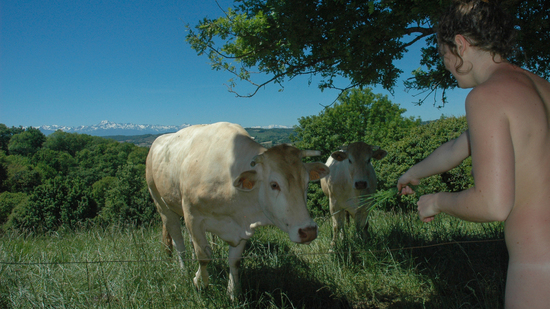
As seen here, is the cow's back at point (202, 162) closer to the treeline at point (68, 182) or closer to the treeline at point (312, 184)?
the treeline at point (312, 184)

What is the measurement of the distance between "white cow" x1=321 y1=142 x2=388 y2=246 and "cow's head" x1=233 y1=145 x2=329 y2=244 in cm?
228

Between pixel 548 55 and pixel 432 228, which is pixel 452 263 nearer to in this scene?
pixel 432 228

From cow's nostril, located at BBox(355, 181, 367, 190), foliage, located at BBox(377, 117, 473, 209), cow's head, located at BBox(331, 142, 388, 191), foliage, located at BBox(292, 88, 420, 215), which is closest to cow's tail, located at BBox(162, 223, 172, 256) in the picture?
cow's head, located at BBox(331, 142, 388, 191)

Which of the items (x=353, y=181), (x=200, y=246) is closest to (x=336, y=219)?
(x=353, y=181)

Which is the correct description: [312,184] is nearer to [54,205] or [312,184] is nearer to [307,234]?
[307,234]

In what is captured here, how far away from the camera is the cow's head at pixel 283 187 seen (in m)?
3.16

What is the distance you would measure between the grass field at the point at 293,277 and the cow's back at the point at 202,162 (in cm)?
84

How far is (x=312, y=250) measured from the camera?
522cm

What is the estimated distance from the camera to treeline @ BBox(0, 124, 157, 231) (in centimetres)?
2369

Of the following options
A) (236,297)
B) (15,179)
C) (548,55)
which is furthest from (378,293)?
(15,179)

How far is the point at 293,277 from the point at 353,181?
2.40m

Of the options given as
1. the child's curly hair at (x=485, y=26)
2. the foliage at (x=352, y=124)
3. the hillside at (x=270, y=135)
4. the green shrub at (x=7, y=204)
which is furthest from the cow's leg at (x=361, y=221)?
the green shrub at (x=7, y=204)

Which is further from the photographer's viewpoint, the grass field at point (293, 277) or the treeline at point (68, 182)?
the treeline at point (68, 182)

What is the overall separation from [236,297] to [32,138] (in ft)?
286
